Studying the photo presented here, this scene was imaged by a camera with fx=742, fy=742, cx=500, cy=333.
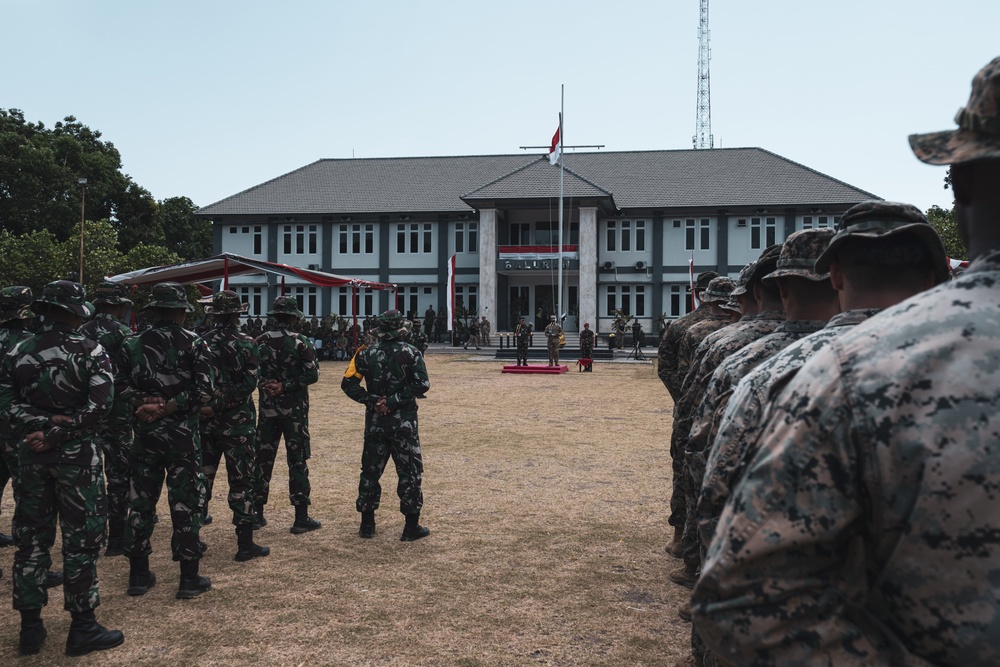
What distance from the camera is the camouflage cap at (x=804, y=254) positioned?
3.11 metres

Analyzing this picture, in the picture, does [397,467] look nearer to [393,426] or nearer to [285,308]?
[393,426]

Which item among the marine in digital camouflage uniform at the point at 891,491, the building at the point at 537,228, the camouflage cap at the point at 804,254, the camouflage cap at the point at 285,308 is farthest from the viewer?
the building at the point at 537,228

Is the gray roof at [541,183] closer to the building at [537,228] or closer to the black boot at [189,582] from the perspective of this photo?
the building at [537,228]

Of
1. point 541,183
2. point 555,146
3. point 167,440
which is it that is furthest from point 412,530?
point 541,183

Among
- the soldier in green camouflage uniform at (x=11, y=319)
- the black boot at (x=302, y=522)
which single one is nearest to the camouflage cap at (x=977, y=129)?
the black boot at (x=302, y=522)

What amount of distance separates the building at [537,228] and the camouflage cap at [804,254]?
3334cm

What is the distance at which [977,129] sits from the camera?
1.38m

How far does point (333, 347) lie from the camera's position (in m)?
31.5

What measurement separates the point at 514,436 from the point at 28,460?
8.05 m

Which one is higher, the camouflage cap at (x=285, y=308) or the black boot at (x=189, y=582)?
the camouflage cap at (x=285, y=308)

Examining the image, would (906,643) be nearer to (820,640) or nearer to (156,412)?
(820,640)

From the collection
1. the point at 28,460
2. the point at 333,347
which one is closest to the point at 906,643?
the point at 28,460

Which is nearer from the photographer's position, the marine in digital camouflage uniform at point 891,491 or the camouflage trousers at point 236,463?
the marine in digital camouflage uniform at point 891,491

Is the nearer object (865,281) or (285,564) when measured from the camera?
(865,281)
